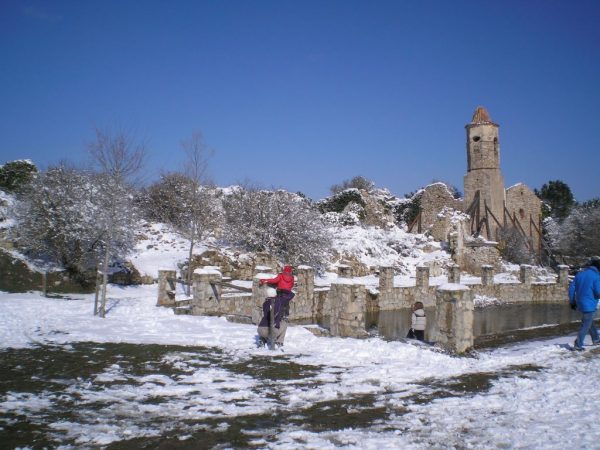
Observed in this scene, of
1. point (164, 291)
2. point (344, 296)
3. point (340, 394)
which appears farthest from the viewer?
point (164, 291)

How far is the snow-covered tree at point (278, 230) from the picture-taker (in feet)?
82.9

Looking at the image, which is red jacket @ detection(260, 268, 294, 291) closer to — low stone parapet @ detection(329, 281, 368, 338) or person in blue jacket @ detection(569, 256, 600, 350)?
low stone parapet @ detection(329, 281, 368, 338)

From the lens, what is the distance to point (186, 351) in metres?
8.55

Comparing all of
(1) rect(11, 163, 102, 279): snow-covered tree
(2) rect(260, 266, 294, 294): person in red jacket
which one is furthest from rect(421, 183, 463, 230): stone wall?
(2) rect(260, 266, 294, 294): person in red jacket

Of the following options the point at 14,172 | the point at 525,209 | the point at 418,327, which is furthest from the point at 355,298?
the point at 525,209

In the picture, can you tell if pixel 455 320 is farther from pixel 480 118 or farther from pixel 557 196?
pixel 557 196

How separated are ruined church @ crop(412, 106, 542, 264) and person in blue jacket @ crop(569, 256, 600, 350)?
1186 inches

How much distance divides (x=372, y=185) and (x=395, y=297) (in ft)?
129

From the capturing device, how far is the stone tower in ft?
131

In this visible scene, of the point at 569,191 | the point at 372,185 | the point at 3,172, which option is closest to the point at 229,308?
the point at 3,172

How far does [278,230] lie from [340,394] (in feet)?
64.4

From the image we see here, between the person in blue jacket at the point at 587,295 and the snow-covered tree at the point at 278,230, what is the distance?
57.0 feet

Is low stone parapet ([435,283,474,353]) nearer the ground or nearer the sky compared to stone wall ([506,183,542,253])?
nearer the ground

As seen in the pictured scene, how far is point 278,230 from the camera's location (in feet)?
83.7
